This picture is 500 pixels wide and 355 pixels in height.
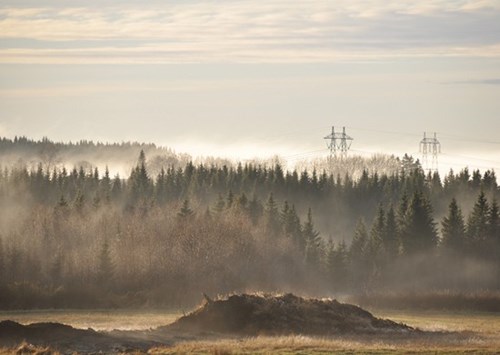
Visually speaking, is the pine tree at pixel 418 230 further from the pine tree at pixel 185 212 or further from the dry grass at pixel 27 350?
the dry grass at pixel 27 350

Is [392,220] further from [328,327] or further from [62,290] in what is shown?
[328,327]

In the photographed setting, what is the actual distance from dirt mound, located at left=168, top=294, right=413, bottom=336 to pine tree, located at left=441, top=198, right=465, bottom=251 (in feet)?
267

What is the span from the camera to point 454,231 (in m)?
151

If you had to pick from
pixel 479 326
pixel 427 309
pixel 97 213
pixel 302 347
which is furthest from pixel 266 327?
pixel 97 213

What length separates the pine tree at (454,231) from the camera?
491 ft

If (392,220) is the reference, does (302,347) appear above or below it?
below

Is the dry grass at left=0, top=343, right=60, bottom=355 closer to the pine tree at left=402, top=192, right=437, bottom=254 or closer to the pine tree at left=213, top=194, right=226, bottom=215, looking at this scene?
the pine tree at left=402, top=192, right=437, bottom=254

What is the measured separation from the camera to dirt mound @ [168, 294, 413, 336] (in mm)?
65750

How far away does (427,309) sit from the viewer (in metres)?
109

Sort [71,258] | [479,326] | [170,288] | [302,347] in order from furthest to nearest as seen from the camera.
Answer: [71,258]
[170,288]
[479,326]
[302,347]

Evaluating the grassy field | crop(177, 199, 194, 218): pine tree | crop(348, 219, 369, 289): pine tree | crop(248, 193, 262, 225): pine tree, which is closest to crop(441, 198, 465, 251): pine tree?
crop(348, 219, 369, 289): pine tree

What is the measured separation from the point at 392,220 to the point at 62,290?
57673 mm

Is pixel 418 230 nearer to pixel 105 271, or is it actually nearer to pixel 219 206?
pixel 219 206

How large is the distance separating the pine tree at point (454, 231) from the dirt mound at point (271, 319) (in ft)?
267
